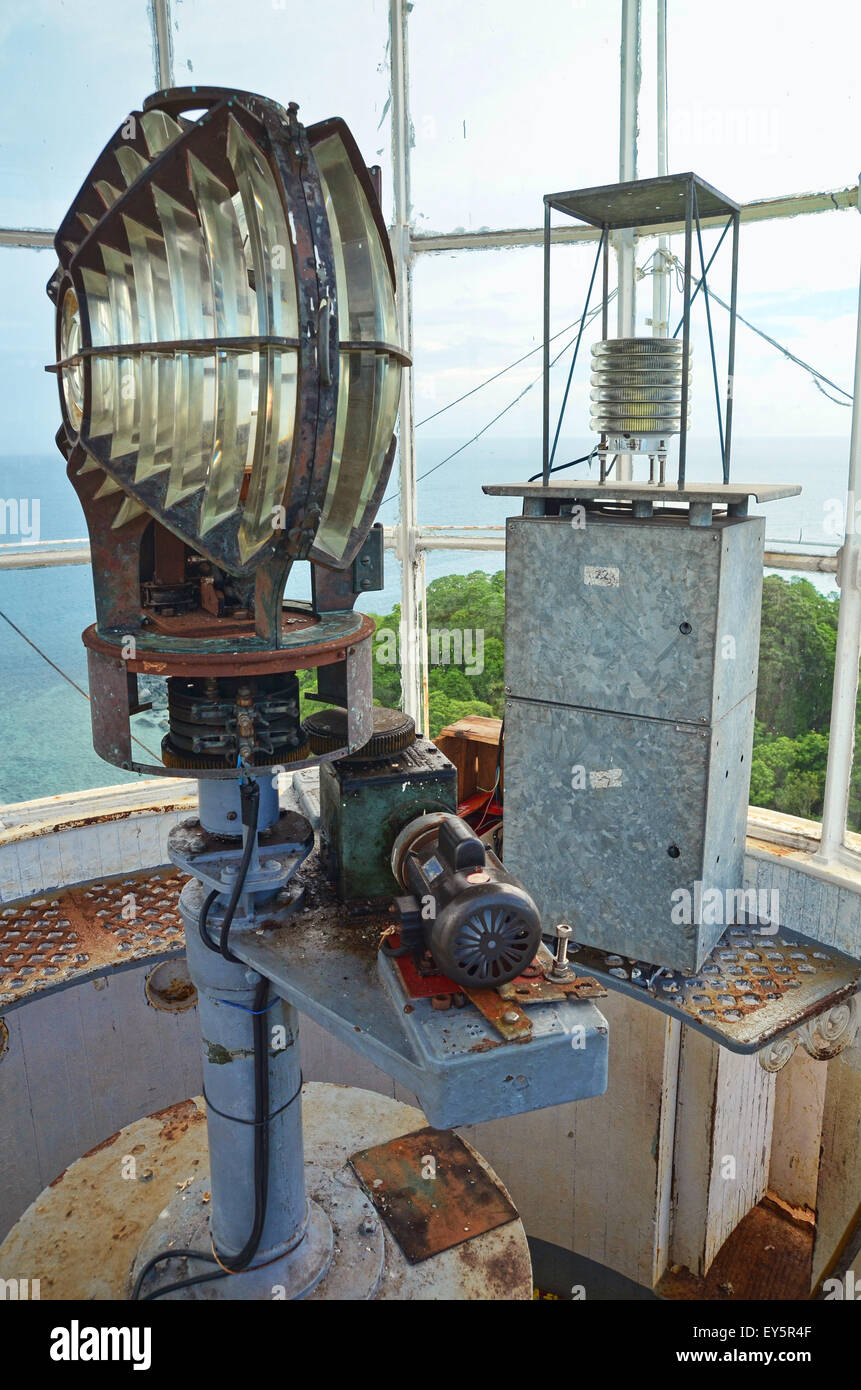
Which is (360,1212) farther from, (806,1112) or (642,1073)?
(806,1112)

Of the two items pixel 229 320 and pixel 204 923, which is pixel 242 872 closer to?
pixel 204 923

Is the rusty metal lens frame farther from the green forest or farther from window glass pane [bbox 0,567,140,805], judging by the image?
window glass pane [bbox 0,567,140,805]

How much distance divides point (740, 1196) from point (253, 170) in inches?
212

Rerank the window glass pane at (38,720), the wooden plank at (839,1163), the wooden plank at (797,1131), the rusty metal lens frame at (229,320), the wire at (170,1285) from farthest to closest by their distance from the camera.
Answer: the window glass pane at (38,720)
the wooden plank at (797,1131)
the wooden plank at (839,1163)
the wire at (170,1285)
the rusty metal lens frame at (229,320)

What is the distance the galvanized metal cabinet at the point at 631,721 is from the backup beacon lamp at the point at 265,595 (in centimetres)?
115

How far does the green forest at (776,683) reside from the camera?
25.8ft

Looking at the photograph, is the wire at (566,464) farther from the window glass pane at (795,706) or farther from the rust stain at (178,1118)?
the window glass pane at (795,706)

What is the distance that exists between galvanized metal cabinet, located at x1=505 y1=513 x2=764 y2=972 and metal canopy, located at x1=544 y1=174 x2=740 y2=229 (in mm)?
1107

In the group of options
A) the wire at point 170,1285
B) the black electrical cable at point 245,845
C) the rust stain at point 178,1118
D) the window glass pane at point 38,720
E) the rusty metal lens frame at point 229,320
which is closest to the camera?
the rusty metal lens frame at point 229,320

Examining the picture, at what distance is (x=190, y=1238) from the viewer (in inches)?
120

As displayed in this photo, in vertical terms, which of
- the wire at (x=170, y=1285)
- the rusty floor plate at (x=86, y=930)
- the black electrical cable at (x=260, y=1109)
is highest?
the black electrical cable at (x=260, y=1109)

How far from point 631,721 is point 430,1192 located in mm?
1802

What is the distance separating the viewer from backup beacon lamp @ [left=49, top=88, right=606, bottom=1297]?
6.39 ft

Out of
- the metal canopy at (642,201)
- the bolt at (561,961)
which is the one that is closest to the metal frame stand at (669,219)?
the metal canopy at (642,201)
